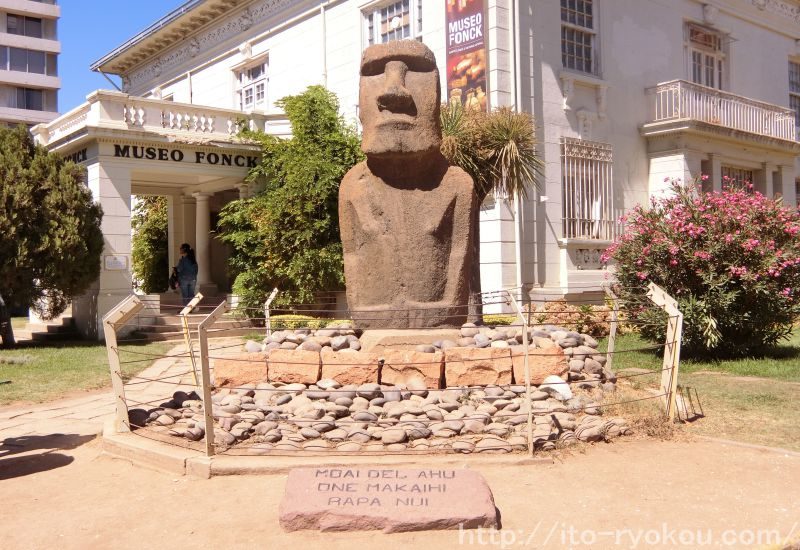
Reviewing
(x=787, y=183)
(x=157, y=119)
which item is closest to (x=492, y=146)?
(x=157, y=119)

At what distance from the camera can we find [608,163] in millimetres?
15188

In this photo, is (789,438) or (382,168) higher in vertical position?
(382,168)

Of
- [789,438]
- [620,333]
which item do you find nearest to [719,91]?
[620,333]

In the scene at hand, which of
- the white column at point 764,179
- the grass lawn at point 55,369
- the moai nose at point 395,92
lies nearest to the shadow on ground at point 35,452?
the grass lawn at point 55,369

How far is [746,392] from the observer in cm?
742

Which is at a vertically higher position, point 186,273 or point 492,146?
point 492,146

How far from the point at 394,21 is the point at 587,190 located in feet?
18.1

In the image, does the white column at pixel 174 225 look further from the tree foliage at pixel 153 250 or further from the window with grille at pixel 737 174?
the window with grille at pixel 737 174

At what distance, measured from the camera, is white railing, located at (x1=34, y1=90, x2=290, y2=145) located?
13.9 metres

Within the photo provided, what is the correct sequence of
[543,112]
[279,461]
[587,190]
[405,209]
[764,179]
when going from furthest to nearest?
[764,179] → [587,190] → [543,112] → [405,209] → [279,461]

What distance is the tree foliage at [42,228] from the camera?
1220cm

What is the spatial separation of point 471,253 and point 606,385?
195cm

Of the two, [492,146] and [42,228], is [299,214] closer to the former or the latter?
[492,146]

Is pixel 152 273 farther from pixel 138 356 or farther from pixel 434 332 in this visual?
pixel 434 332
